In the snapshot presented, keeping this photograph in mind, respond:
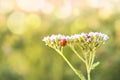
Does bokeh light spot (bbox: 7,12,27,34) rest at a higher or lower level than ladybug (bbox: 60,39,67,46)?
higher

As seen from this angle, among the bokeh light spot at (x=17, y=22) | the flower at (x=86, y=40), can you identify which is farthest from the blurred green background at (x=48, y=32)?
the flower at (x=86, y=40)

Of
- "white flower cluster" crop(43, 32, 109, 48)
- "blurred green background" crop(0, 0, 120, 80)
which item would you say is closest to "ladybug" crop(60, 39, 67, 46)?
"white flower cluster" crop(43, 32, 109, 48)

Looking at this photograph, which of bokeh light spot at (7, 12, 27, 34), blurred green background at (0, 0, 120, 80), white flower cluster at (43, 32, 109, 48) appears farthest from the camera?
bokeh light spot at (7, 12, 27, 34)

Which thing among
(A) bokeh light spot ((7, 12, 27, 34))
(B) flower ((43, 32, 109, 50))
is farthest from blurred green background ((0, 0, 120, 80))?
(B) flower ((43, 32, 109, 50))

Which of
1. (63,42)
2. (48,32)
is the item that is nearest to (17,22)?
(48,32)

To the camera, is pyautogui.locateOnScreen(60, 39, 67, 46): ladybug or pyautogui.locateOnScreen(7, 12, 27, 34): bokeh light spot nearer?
pyautogui.locateOnScreen(60, 39, 67, 46): ladybug

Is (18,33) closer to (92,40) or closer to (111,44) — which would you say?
(111,44)

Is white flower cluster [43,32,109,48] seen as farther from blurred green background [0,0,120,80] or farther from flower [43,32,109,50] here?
blurred green background [0,0,120,80]

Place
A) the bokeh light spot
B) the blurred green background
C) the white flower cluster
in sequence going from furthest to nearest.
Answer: the bokeh light spot < the blurred green background < the white flower cluster
